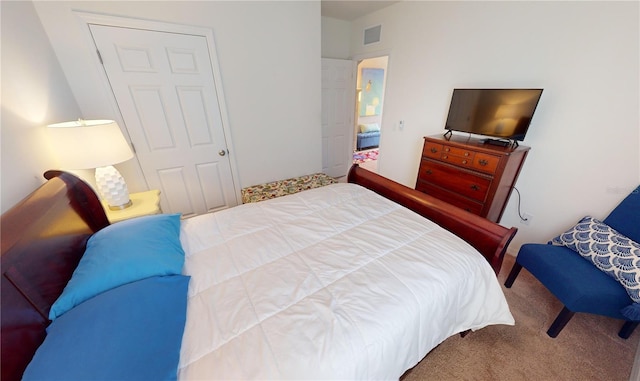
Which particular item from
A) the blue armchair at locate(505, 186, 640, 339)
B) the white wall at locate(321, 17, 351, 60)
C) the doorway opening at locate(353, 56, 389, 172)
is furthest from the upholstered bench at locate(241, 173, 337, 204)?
the doorway opening at locate(353, 56, 389, 172)

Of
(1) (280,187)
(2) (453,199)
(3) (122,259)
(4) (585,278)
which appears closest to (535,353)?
(4) (585,278)

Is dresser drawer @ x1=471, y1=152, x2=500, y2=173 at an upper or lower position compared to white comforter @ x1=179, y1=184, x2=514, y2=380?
upper

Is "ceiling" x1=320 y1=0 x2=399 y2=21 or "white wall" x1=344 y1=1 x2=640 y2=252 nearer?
"white wall" x1=344 y1=1 x2=640 y2=252

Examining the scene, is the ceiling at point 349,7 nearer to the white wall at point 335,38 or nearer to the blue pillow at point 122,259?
the white wall at point 335,38

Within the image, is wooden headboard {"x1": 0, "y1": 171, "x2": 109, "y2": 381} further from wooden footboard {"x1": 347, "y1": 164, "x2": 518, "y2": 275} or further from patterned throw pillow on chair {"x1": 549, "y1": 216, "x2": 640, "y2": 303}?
patterned throw pillow on chair {"x1": 549, "y1": 216, "x2": 640, "y2": 303}

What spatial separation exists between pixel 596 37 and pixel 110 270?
326 cm

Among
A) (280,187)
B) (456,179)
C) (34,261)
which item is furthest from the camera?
(280,187)

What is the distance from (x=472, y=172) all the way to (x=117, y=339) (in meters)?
2.50

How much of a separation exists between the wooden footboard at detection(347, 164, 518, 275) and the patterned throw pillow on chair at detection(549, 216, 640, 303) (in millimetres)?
796

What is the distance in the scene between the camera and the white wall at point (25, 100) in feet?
3.35

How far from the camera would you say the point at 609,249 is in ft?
4.59

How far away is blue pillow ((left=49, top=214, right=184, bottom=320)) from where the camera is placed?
81cm

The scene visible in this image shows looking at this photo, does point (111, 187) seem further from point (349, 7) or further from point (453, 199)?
point (349, 7)

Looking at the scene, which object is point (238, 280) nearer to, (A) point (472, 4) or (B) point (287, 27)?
(B) point (287, 27)
